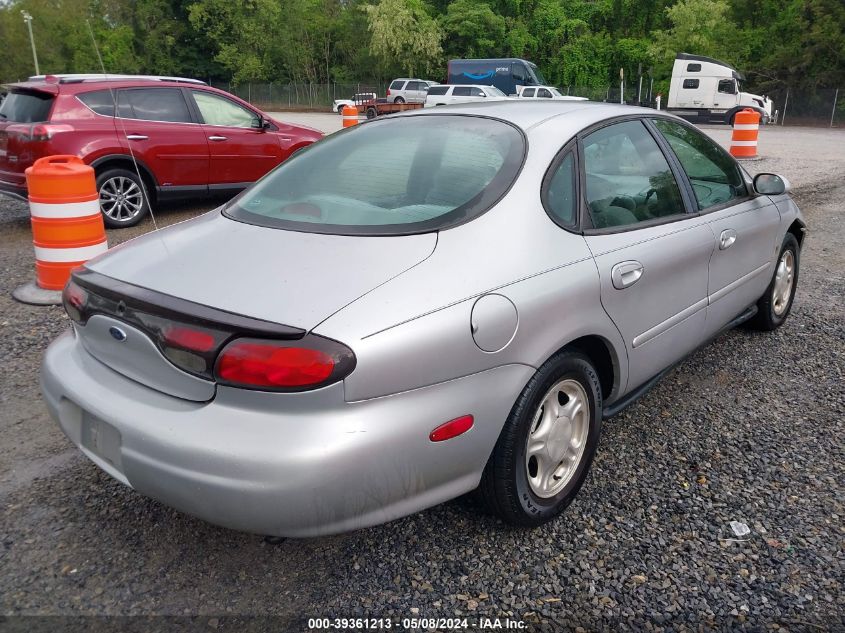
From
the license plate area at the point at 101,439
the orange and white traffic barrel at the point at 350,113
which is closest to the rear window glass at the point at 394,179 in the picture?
the license plate area at the point at 101,439

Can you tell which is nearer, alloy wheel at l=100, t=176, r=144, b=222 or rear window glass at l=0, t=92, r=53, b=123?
rear window glass at l=0, t=92, r=53, b=123

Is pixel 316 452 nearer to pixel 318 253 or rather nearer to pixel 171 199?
pixel 318 253

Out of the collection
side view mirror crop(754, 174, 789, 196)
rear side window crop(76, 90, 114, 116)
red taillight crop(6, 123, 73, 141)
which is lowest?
side view mirror crop(754, 174, 789, 196)

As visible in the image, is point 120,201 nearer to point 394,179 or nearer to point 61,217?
point 61,217

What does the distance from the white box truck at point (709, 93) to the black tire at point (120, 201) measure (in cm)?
2829

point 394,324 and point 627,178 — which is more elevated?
point 627,178

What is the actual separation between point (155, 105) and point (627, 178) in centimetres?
693

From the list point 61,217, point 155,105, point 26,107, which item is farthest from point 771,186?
point 26,107

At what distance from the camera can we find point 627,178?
3227 mm

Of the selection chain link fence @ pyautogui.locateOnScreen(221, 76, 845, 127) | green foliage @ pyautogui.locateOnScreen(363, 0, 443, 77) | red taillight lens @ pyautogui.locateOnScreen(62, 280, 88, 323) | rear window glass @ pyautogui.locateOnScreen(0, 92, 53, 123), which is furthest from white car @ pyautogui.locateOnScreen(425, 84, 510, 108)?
red taillight lens @ pyautogui.locateOnScreen(62, 280, 88, 323)

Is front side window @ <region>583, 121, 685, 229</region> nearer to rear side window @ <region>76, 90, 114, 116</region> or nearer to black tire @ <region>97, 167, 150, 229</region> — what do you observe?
black tire @ <region>97, 167, 150, 229</region>

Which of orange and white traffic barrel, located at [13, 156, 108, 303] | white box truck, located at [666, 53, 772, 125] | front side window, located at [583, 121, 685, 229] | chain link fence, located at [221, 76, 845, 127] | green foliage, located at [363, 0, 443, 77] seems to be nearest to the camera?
front side window, located at [583, 121, 685, 229]

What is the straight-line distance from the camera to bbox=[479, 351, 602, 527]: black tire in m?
2.41

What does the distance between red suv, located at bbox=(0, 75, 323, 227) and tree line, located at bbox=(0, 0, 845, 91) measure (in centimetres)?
1707
